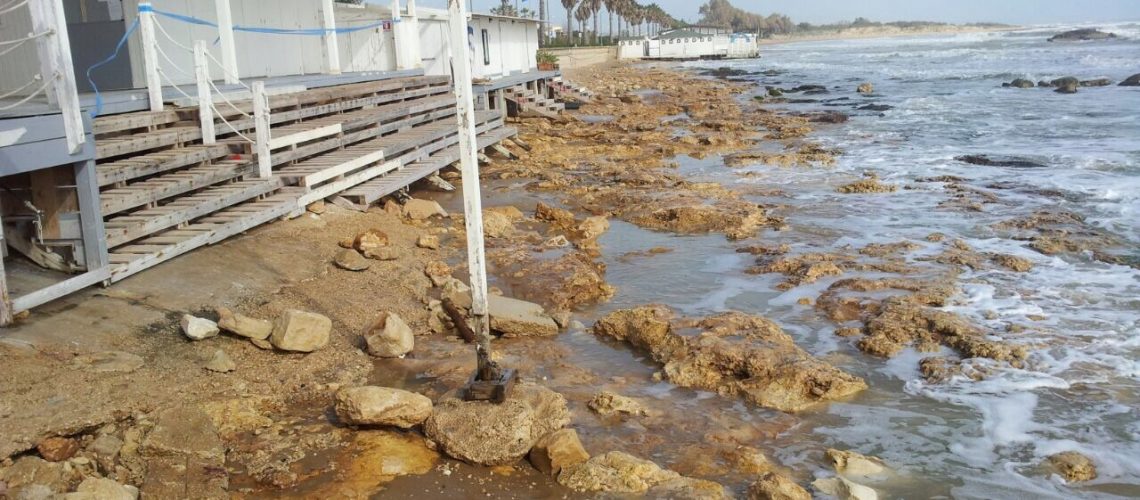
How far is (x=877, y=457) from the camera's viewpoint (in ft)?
19.4

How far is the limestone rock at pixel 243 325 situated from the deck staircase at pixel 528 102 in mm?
19642

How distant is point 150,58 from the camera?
950 centimetres

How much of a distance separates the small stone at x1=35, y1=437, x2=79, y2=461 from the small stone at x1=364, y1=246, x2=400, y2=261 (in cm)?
479

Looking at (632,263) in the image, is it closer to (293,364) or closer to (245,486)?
(293,364)

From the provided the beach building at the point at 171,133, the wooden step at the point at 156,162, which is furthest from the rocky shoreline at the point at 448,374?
the wooden step at the point at 156,162

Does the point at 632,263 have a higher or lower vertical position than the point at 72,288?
lower

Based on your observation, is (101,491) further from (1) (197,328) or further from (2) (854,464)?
(2) (854,464)

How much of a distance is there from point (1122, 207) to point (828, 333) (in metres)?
8.46

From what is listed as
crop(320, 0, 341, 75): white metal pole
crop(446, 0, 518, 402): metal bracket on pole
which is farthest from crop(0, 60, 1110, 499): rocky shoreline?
crop(320, 0, 341, 75): white metal pole

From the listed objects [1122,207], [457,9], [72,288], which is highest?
[457,9]

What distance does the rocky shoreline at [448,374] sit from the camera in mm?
5184

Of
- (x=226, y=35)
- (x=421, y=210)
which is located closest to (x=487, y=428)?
(x=421, y=210)

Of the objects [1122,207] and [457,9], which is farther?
[1122,207]

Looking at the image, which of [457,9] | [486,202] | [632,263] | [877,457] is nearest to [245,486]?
[457,9]
